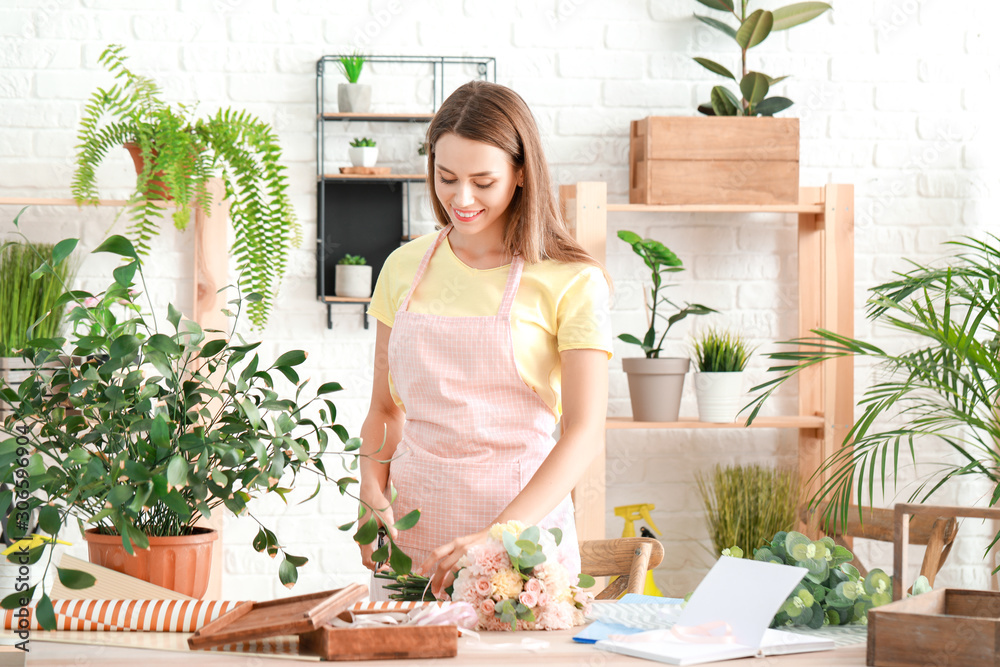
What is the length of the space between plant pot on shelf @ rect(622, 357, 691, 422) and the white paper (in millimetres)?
1538

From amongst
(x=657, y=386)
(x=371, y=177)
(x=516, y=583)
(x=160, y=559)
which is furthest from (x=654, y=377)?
(x=160, y=559)

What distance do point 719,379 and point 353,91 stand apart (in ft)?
4.30

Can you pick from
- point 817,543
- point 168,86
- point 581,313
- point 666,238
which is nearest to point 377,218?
point 168,86

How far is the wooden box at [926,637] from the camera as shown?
884mm

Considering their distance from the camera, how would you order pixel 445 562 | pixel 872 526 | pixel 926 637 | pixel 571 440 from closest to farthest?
pixel 926 637 → pixel 445 562 → pixel 571 440 → pixel 872 526

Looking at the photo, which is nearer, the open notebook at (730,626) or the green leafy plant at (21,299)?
the open notebook at (730,626)

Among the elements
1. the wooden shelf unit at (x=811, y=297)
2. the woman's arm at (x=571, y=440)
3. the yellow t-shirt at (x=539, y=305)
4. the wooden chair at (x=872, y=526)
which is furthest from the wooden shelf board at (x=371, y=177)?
the wooden chair at (x=872, y=526)

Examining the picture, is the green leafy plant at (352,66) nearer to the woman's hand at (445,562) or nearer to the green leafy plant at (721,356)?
the green leafy plant at (721,356)

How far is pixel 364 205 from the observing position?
2744 mm

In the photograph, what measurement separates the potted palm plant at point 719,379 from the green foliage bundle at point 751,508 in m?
0.21

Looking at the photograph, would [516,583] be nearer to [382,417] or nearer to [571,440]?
[571,440]

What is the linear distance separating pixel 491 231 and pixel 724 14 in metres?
1.60

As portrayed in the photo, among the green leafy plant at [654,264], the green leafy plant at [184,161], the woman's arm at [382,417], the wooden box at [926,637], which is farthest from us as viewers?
the green leafy plant at [654,264]

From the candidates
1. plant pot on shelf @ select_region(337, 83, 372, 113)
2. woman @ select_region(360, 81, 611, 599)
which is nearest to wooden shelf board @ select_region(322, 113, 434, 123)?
plant pot on shelf @ select_region(337, 83, 372, 113)
